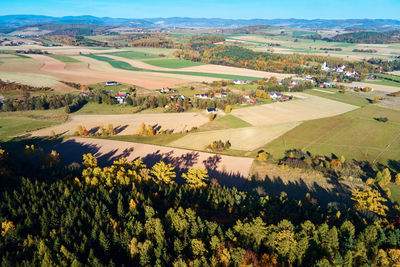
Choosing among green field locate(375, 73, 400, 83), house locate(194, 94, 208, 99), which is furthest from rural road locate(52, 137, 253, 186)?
green field locate(375, 73, 400, 83)

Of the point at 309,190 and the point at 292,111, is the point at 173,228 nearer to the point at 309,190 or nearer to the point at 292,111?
the point at 309,190

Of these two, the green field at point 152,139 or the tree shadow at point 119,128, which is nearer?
the green field at point 152,139

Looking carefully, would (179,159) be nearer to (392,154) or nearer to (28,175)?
(28,175)

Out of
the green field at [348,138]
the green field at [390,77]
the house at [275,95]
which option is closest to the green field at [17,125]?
the green field at [348,138]

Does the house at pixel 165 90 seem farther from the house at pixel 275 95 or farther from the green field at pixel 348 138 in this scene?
the green field at pixel 348 138

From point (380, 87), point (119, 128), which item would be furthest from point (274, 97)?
point (119, 128)

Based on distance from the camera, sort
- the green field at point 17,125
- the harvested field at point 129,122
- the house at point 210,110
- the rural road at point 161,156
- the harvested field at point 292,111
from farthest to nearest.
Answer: the house at point 210,110 → the harvested field at point 292,111 → the harvested field at point 129,122 → the green field at point 17,125 → the rural road at point 161,156
